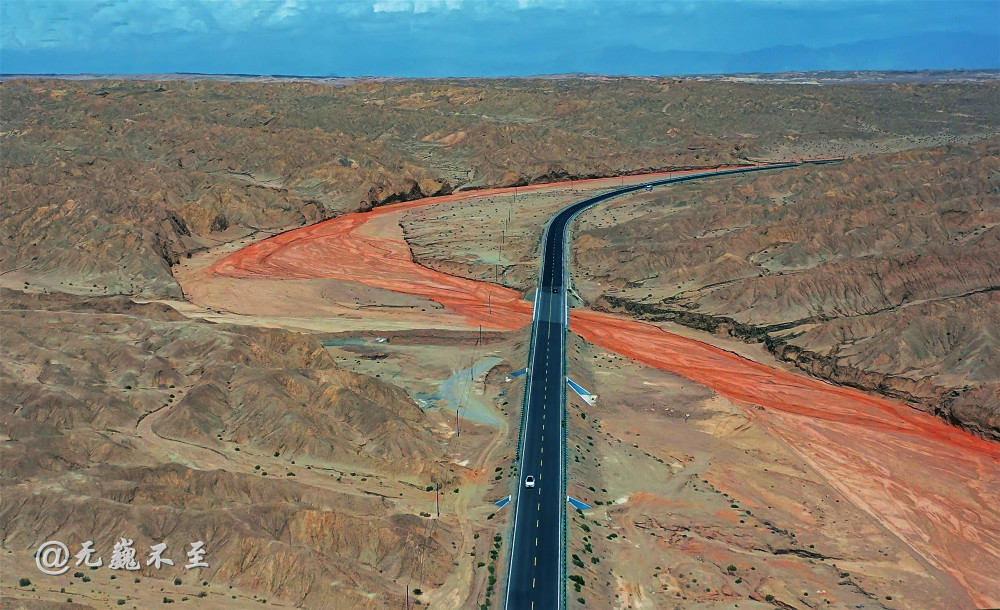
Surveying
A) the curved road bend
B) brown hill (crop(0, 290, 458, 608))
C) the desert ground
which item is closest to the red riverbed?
the desert ground

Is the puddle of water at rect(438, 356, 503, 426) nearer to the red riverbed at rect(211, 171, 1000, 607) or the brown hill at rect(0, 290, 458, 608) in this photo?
the brown hill at rect(0, 290, 458, 608)

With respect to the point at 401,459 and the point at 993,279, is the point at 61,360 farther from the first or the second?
the point at 993,279

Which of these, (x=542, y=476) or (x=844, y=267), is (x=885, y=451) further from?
(x=844, y=267)

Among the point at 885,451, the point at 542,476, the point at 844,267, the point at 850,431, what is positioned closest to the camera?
the point at 542,476

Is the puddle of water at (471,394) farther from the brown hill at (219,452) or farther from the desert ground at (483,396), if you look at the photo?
the brown hill at (219,452)

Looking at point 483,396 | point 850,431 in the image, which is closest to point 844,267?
point 850,431

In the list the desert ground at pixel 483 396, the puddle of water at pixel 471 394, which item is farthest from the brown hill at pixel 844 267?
the puddle of water at pixel 471 394
